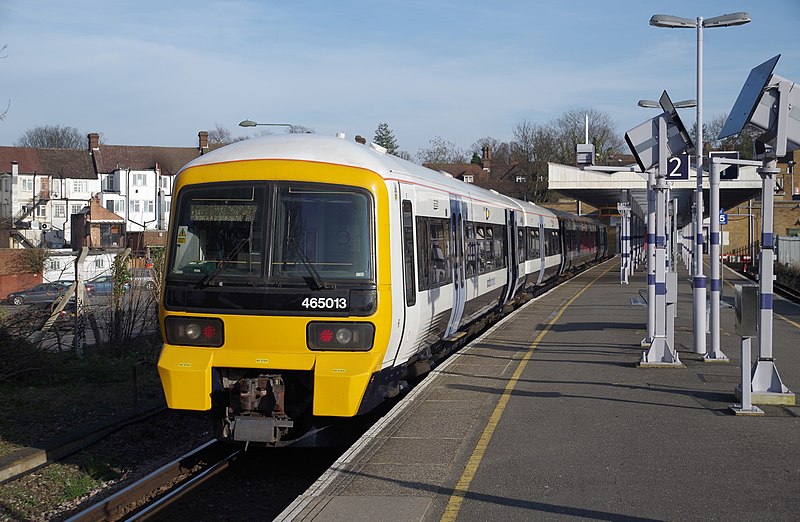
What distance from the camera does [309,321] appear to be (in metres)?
7.95

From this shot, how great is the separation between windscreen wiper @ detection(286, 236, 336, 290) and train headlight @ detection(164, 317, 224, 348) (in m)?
0.97

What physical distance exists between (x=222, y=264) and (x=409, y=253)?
2.04 m

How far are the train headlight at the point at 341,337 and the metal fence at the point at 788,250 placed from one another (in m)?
27.4

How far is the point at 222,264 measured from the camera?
26.9 feet

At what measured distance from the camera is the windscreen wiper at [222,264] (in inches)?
321

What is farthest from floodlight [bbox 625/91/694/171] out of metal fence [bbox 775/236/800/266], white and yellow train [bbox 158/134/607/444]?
metal fence [bbox 775/236/800/266]

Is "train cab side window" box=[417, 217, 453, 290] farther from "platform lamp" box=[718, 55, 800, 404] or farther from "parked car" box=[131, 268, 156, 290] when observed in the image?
"parked car" box=[131, 268, 156, 290]

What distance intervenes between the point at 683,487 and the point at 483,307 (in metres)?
9.03

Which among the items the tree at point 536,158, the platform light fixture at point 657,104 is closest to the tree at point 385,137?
the tree at point 536,158

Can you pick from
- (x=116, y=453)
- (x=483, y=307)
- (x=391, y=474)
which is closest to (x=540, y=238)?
(x=483, y=307)

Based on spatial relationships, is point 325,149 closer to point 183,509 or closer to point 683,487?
point 183,509

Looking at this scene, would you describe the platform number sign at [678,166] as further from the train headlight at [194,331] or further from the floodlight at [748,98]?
the train headlight at [194,331]

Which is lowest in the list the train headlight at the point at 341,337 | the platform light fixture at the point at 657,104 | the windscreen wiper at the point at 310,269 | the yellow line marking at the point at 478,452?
the yellow line marking at the point at 478,452

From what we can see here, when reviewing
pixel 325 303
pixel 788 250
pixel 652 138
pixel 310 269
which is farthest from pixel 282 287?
pixel 788 250
